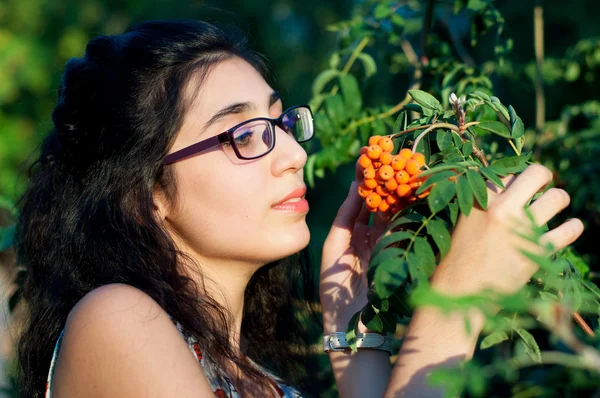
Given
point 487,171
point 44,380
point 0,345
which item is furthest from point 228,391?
point 0,345

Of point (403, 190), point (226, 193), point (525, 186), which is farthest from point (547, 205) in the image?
point (226, 193)

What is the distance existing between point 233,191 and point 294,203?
0.51 feet

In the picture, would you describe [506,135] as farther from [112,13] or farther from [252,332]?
[112,13]

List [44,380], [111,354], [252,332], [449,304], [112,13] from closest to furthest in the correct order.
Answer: [449,304], [111,354], [44,380], [252,332], [112,13]

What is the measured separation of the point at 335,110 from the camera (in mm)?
2098

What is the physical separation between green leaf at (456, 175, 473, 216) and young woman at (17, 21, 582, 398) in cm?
56

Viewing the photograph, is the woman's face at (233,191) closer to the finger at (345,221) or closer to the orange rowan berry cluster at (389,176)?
the finger at (345,221)

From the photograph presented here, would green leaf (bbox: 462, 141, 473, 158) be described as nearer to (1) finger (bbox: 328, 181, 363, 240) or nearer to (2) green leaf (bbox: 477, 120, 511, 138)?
(2) green leaf (bbox: 477, 120, 511, 138)

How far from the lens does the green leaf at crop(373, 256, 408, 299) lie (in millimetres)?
1123

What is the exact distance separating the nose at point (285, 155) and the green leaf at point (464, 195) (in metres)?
0.59

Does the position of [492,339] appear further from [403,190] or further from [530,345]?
[403,190]

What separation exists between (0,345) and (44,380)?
8.65 ft

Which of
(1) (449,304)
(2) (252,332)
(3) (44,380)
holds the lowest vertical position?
(2) (252,332)

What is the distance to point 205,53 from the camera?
1.80 m
